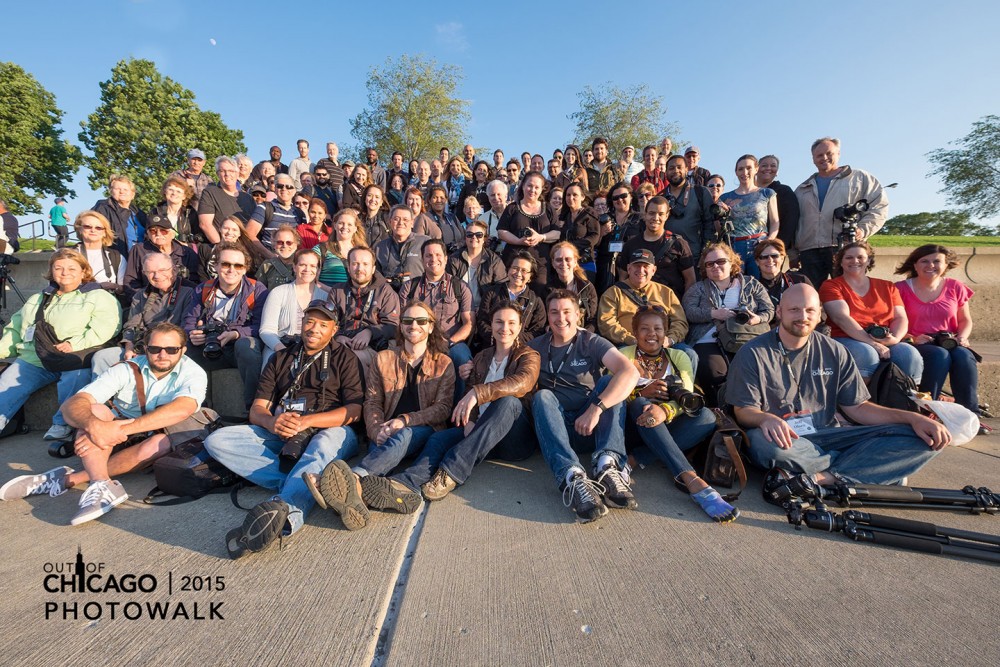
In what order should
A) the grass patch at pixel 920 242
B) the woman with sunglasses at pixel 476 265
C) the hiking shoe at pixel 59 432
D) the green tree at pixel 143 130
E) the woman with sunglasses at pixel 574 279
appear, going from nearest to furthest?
1. the hiking shoe at pixel 59 432
2. the woman with sunglasses at pixel 574 279
3. the woman with sunglasses at pixel 476 265
4. the grass patch at pixel 920 242
5. the green tree at pixel 143 130

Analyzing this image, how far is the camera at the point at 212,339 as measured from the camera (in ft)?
13.2

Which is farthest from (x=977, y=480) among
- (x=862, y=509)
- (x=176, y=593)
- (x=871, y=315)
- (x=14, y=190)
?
(x=14, y=190)

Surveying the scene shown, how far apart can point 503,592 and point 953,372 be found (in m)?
4.66

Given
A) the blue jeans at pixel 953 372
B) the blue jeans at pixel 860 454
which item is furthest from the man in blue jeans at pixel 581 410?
the blue jeans at pixel 953 372

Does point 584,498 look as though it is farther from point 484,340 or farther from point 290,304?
point 290,304

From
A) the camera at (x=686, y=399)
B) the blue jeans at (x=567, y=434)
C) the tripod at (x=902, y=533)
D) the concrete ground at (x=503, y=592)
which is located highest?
the camera at (x=686, y=399)

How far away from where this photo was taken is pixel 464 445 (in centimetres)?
289

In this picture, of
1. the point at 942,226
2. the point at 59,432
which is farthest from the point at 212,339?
the point at 942,226

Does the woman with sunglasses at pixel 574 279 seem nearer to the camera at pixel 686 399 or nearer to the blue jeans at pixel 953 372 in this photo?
the camera at pixel 686 399

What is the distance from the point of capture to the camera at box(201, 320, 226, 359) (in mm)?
4035

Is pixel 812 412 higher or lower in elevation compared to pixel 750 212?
lower

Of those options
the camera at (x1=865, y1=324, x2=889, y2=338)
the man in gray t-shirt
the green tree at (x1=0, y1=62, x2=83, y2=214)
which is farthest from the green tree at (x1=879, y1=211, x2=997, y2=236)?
the green tree at (x1=0, y1=62, x2=83, y2=214)

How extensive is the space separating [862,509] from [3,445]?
6.81m

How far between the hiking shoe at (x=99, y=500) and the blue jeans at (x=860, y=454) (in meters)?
4.14
